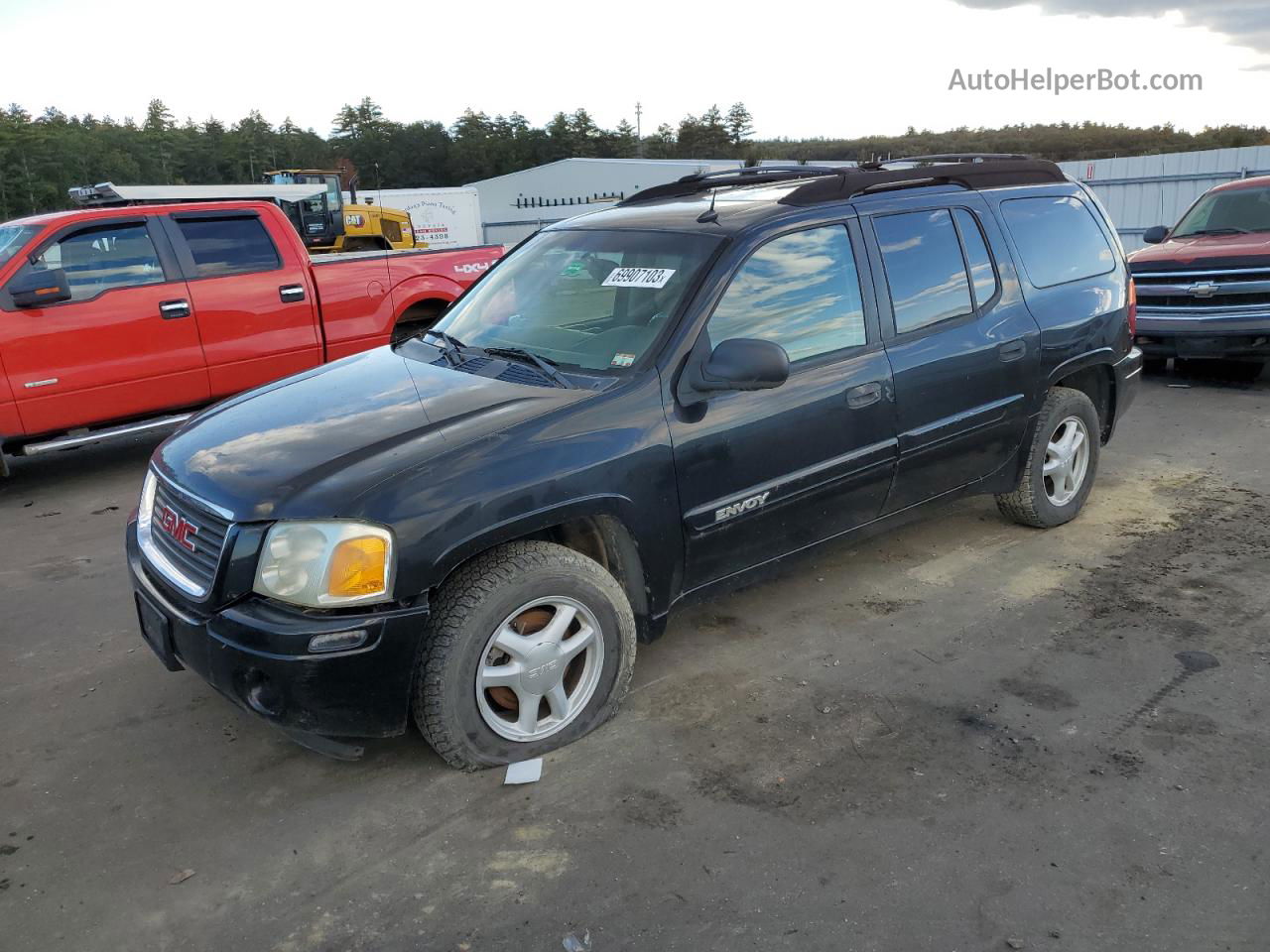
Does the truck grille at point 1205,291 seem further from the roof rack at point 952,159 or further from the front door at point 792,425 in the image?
the front door at point 792,425

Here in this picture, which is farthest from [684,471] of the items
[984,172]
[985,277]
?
[984,172]

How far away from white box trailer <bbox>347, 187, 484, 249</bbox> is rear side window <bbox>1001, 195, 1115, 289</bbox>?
1364 inches

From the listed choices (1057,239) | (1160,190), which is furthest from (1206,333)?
(1160,190)

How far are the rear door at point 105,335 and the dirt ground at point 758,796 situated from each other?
8.17 feet

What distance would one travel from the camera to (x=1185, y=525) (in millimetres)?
5281

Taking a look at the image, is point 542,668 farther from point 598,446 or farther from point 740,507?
point 740,507

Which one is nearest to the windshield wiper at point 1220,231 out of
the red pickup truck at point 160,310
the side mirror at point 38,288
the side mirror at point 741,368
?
the red pickup truck at point 160,310

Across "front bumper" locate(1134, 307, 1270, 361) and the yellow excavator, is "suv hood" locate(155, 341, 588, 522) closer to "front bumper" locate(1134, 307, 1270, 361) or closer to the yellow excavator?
"front bumper" locate(1134, 307, 1270, 361)

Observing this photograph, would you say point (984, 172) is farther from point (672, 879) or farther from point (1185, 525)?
point (672, 879)

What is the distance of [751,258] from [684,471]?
2.98 ft

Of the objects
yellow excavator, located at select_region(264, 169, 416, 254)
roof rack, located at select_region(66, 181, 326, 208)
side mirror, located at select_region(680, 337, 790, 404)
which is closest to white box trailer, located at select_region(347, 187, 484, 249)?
yellow excavator, located at select_region(264, 169, 416, 254)

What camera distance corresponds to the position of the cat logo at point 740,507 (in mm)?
3576

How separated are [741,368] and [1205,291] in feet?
23.3

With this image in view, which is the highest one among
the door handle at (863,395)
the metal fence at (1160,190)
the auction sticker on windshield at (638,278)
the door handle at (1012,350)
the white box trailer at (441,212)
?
the white box trailer at (441,212)
